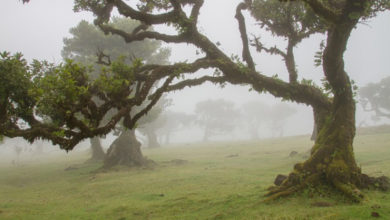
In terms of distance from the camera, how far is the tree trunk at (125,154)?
2748 centimetres

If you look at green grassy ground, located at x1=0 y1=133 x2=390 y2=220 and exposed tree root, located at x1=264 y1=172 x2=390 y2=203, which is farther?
exposed tree root, located at x1=264 y1=172 x2=390 y2=203

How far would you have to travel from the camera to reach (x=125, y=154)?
2825cm

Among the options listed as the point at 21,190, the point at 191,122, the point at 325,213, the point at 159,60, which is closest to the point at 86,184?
the point at 21,190

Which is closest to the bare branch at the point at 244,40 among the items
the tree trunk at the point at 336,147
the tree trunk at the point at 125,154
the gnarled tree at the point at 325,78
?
the gnarled tree at the point at 325,78

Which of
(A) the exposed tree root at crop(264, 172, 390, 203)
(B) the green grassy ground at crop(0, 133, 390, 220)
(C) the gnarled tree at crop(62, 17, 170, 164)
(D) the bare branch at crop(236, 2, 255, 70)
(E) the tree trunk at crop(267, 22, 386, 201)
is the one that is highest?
(C) the gnarled tree at crop(62, 17, 170, 164)

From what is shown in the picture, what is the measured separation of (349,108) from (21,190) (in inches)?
817

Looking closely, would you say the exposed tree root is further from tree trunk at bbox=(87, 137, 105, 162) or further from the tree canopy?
the tree canopy

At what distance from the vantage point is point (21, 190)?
18750 millimetres

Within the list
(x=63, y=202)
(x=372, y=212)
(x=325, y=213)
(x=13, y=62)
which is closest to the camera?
(x=372, y=212)

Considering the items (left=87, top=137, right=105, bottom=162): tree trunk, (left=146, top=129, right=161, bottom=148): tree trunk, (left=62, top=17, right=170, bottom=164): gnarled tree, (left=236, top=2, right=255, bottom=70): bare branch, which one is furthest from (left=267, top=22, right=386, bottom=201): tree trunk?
(left=146, top=129, right=161, bottom=148): tree trunk

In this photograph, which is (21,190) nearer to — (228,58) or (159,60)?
(228,58)

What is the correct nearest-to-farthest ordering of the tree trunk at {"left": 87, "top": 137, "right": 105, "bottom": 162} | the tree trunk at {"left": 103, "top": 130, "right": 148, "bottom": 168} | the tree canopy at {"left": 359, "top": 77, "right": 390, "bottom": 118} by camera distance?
1. the tree trunk at {"left": 103, "top": 130, "right": 148, "bottom": 168}
2. the tree trunk at {"left": 87, "top": 137, "right": 105, "bottom": 162}
3. the tree canopy at {"left": 359, "top": 77, "right": 390, "bottom": 118}

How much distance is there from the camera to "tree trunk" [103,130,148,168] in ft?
90.2

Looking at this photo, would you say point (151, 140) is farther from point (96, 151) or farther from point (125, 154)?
point (125, 154)
